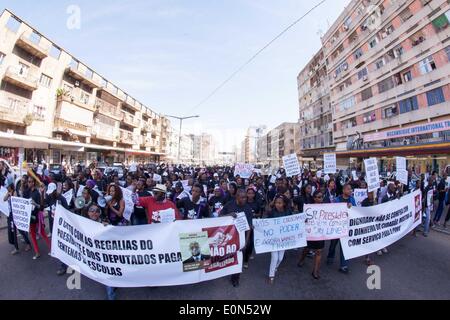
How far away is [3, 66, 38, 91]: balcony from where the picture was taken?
76.4ft

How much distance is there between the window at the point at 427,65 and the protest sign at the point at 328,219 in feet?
82.8

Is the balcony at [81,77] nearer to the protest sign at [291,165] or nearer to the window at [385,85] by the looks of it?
the protest sign at [291,165]

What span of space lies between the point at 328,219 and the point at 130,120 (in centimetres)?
5423

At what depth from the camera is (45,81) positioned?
28.8 meters

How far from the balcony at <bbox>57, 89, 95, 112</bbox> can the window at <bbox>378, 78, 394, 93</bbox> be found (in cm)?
3800

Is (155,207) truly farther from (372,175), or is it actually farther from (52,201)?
(372,175)

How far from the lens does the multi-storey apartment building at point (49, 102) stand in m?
23.7

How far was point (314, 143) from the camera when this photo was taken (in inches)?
1948

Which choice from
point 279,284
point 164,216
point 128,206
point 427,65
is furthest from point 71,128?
point 427,65

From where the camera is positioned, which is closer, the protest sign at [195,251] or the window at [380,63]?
the protest sign at [195,251]

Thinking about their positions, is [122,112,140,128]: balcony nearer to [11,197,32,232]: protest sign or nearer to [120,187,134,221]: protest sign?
[11,197,32,232]: protest sign

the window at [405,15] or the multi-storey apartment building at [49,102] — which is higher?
the window at [405,15]

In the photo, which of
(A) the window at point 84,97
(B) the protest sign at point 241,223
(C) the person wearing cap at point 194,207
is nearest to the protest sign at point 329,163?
(C) the person wearing cap at point 194,207
